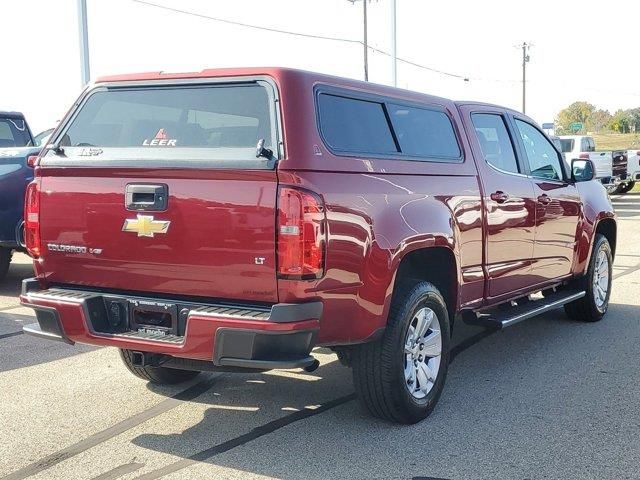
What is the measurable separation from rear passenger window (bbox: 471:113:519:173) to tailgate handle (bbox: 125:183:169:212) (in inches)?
106

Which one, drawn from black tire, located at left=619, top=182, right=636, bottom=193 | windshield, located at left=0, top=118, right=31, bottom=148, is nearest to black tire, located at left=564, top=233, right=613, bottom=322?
windshield, located at left=0, top=118, right=31, bottom=148

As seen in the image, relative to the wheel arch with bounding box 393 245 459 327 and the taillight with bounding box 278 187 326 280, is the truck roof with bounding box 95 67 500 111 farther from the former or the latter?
the wheel arch with bounding box 393 245 459 327

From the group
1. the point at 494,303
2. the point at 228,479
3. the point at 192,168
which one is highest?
the point at 192,168

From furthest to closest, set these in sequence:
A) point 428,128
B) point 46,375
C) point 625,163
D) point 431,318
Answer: point 625,163 → point 46,375 → point 428,128 → point 431,318

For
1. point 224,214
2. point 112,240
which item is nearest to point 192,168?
point 224,214

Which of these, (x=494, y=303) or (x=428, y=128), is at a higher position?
(x=428, y=128)

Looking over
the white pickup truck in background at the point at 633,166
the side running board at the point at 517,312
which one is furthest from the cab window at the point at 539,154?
the white pickup truck in background at the point at 633,166

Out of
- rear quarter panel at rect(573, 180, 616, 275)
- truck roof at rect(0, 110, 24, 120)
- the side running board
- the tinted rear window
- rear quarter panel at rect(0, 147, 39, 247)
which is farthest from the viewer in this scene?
truck roof at rect(0, 110, 24, 120)

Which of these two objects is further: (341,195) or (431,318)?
(431,318)

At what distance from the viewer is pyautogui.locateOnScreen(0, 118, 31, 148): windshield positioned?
1071 centimetres

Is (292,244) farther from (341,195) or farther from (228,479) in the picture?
(228,479)

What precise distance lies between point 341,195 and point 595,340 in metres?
3.84

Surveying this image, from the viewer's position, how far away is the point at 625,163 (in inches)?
1022

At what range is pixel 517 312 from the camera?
5.94 meters
